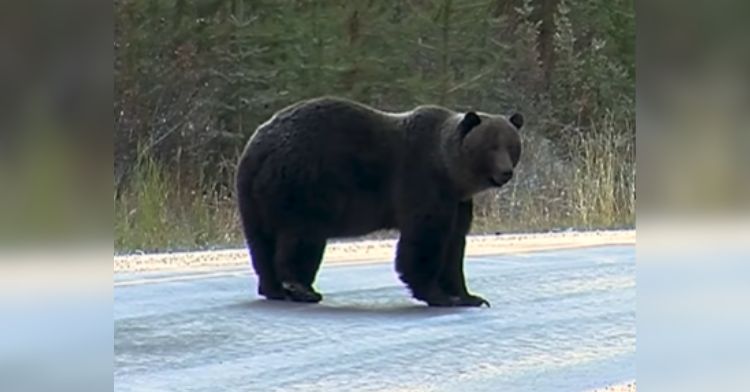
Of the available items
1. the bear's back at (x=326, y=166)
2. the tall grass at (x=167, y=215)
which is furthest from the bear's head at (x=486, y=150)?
the tall grass at (x=167, y=215)

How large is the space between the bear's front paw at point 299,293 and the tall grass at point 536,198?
149 mm

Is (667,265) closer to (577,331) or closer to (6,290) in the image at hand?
(6,290)

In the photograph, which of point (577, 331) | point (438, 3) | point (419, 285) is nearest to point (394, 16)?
point (438, 3)

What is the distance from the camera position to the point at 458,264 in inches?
76.2

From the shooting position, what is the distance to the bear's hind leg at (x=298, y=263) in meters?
1.86

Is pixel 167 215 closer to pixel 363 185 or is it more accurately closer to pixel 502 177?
pixel 363 185

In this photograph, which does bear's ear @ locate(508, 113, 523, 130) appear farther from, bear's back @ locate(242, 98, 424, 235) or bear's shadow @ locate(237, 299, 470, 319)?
bear's shadow @ locate(237, 299, 470, 319)

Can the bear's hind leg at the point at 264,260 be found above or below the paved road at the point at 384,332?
above

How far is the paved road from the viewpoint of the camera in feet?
5.05

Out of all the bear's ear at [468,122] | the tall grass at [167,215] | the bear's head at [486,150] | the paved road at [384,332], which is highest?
the bear's ear at [468,122]

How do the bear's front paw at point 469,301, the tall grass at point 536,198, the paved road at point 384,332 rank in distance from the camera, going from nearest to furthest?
the paved road at point 384,332 < the tall grass at point 536,198 < the bear's front paw at point 469,301

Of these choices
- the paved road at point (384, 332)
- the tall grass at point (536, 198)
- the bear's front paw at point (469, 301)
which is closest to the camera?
the paved road at point (384, 332)

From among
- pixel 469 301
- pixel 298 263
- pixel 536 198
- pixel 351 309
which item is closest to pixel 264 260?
pixel 298 263

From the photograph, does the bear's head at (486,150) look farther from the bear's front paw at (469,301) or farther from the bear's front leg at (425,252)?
the bear's front paw at (469,301)
